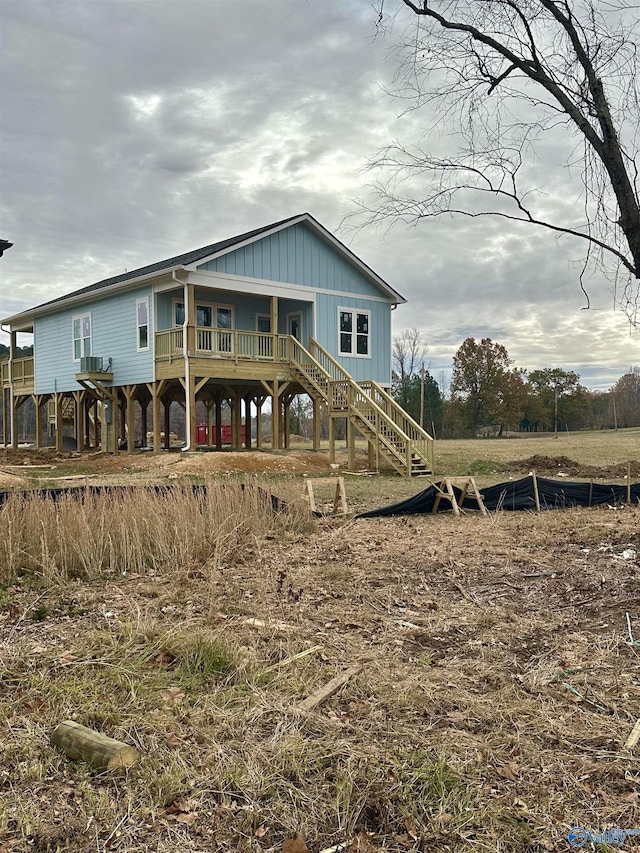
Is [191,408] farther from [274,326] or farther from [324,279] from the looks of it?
[324,279]

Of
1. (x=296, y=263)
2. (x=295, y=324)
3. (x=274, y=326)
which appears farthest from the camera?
(x=295, y=324)

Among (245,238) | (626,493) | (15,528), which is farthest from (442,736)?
(245,238)

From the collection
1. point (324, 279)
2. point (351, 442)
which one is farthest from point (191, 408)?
point (324, 279)

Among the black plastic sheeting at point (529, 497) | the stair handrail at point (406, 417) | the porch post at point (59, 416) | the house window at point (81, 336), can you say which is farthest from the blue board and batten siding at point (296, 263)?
the black plastic sheeting at point (529, 497)

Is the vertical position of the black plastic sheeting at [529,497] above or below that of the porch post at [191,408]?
below

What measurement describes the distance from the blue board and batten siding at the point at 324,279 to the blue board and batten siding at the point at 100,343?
11.0ft

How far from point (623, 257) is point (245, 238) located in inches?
586

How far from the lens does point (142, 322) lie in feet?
68.4

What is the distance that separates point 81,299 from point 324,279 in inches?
330

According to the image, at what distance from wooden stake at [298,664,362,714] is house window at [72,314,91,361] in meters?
21.4

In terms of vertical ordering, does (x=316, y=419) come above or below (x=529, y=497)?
above

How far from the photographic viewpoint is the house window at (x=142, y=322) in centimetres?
2062

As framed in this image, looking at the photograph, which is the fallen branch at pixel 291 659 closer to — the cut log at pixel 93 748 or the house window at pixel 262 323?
the cut log at pixel 93 748

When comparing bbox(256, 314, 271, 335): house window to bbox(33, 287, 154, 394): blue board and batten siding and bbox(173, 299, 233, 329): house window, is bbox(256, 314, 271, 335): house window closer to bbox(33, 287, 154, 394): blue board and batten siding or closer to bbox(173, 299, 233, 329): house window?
bbox(173, 299, 233, 329): house window
